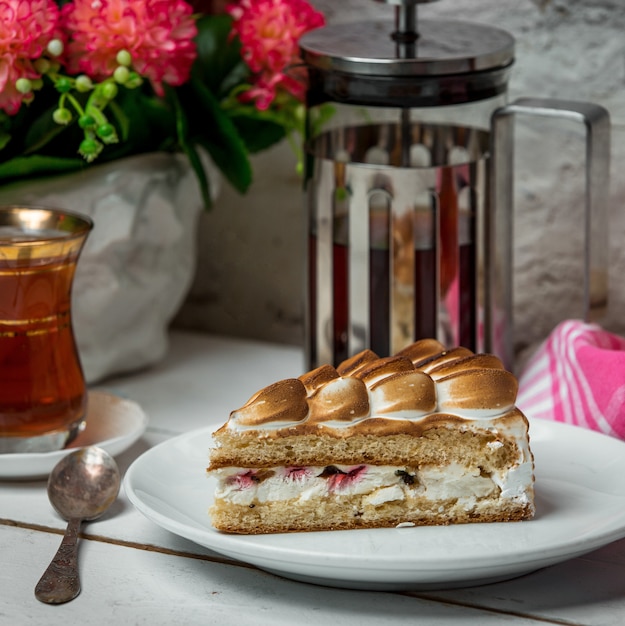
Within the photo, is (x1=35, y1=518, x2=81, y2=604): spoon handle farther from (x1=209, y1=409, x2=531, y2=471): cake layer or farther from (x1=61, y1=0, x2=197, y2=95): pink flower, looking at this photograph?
(x1=61, y1=0, x2=197, y2=95): pink flower

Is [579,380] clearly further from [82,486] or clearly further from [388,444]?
[82,486]

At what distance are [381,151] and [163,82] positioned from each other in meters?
0.22

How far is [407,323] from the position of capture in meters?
1.02

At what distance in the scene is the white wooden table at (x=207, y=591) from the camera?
69cm

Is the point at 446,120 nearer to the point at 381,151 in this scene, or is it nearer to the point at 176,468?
the point at 381,151

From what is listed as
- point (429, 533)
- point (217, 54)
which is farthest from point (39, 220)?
point (429, 533)

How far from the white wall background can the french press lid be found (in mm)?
141

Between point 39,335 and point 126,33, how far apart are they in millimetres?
267

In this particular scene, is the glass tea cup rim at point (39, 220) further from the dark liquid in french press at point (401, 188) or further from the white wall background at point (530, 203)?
the white wall background at point (530, 203)

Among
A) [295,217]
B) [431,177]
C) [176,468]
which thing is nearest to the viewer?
[176,468]

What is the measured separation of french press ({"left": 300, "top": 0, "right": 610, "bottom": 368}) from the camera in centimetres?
96

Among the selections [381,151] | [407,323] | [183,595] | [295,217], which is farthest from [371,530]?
[295,217]

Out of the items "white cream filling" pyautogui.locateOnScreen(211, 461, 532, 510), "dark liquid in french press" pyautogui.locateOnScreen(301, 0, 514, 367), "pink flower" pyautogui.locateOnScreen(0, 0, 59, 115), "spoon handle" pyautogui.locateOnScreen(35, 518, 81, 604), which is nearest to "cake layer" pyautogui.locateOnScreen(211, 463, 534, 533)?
"white cream filling" pyautogui.locateOnScreen(211, 461, 532, 510)

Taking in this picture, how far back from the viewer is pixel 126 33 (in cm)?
95
